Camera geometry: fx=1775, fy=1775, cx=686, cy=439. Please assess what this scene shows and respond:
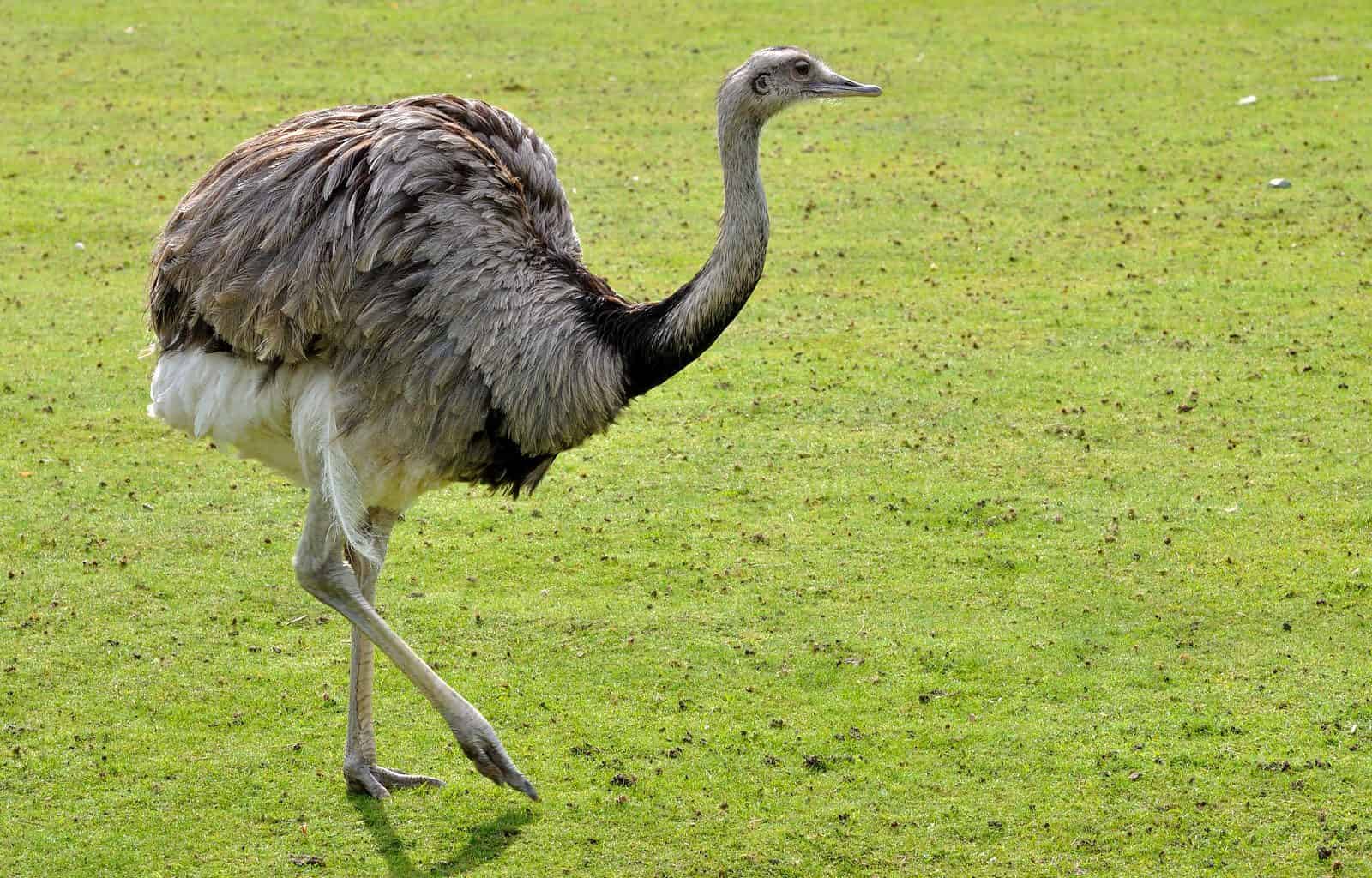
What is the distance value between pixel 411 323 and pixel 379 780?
140cm

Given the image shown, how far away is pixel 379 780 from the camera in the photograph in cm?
534

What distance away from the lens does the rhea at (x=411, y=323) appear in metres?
4.97

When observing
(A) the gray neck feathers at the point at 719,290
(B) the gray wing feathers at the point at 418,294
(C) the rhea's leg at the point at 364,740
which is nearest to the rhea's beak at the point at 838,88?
(A) the gray neck feathers at the point at 719,290

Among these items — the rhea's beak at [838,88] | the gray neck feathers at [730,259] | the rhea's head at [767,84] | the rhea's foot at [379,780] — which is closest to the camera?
the gray neck feathers at [730,259]

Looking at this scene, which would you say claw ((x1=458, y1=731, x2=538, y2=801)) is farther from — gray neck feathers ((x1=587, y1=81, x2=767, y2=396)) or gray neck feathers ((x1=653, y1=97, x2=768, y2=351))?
gray neck feathers ((x1=653, y1=97, x2=768, y2=351))

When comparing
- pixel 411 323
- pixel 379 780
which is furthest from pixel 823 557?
pixel 411 323

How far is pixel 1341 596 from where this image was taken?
6.25 meters

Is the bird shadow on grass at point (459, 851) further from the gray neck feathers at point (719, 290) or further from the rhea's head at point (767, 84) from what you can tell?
the rhea's head at point (767, 84)

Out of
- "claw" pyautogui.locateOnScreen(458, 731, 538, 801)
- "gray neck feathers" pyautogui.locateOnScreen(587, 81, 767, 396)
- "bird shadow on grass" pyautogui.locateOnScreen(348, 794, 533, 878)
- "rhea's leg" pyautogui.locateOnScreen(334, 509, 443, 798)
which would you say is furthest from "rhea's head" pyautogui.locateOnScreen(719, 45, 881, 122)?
"bird shadow on grass" pyautogui.locateOnScreen(348, 794, 533, 878)

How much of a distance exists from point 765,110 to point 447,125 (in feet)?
3.15

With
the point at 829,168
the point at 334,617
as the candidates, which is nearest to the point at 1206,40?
the point at 829,168

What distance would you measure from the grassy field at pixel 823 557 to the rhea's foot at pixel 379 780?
0.06 meters

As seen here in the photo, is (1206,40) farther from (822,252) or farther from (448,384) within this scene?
(448,384)

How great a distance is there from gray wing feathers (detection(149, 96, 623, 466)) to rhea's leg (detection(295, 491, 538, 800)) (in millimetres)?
341
